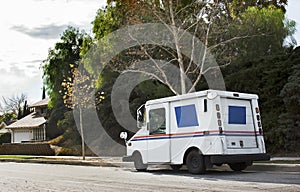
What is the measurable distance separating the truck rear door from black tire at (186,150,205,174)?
3.29ft

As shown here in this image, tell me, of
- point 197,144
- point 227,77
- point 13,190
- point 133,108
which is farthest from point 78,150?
point 13,190

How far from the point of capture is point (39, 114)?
A: 57.9m

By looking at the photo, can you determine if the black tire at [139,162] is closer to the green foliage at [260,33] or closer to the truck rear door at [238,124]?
the truck rear door at [238,124]

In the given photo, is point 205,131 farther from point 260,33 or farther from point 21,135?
point 21,135

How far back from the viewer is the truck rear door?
14.9 meters

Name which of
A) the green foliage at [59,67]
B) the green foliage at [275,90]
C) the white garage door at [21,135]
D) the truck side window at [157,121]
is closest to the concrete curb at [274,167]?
the truck side window at [157,121]

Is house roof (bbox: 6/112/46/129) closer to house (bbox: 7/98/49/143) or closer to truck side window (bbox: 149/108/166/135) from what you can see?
house (bbox: 7/98/49/143)

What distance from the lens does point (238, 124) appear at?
15273 millimetres

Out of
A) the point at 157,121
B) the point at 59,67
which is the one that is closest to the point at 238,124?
the point at 157,121

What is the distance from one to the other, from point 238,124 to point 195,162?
1831 mm

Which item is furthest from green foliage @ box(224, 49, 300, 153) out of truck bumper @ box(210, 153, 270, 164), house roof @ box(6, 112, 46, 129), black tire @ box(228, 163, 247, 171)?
house roof @ box(6, 112, 46, 129)

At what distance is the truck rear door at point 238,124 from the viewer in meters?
14.9

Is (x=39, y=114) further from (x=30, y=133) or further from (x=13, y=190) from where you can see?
(x=13, y=190)

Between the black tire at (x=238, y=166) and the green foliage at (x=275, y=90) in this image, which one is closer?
the black tire at (x=238, y=166)
